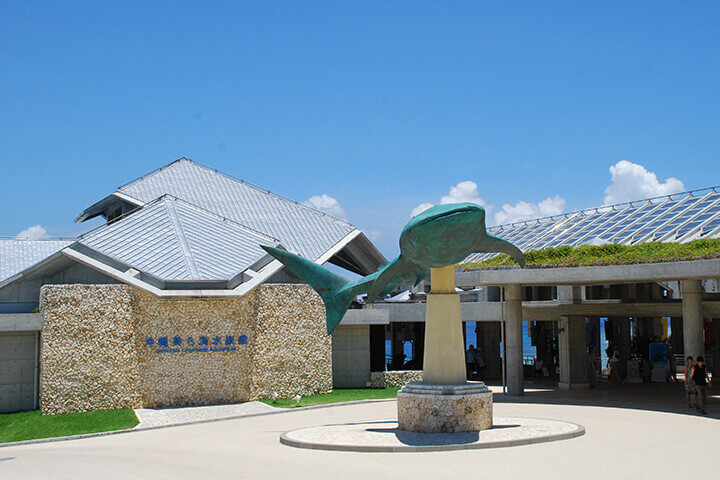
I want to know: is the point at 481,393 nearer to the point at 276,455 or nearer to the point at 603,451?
the point at 603,451

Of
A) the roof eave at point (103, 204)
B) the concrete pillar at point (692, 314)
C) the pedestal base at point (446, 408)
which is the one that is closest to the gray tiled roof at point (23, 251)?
the roof eave at point (103, 204)

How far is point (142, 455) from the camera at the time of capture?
15.5 meters

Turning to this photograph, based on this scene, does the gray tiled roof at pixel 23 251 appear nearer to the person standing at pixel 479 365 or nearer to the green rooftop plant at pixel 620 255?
the green rooftop plant at pixel 620 255

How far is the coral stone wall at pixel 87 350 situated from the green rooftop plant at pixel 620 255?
11934 mm

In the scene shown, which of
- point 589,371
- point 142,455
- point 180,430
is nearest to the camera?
point 142,455

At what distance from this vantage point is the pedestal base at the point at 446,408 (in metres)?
15.9

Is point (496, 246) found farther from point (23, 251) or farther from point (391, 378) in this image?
point (23, 251)

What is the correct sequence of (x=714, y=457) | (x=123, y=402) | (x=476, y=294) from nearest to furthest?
(x=714, y=457), (x=123, y=402), (x=476, y=294)

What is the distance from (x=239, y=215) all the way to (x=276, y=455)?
1971cm

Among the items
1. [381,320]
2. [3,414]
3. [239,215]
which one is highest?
[239,215]

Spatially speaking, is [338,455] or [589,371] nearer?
[338,455]

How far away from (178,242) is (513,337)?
12882 millimetres

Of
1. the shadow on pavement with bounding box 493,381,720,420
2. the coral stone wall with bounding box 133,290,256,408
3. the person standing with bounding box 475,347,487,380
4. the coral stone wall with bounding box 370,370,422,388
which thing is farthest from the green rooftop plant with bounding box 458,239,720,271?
the person standing with bounding box 475,347,487,380

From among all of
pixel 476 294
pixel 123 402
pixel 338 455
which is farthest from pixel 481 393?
pixel 476 294
